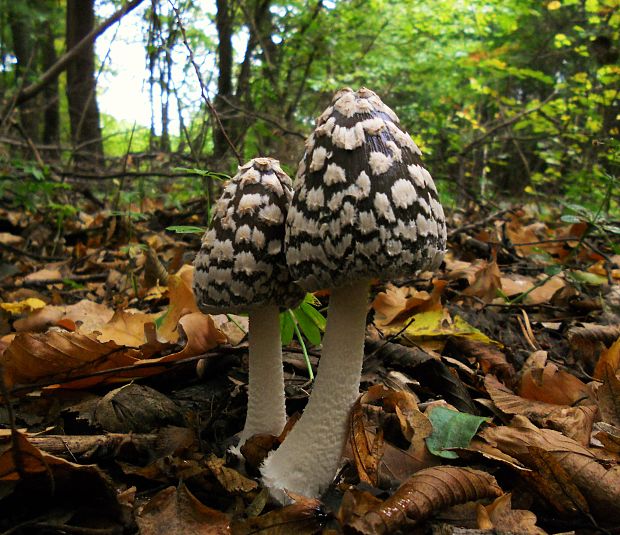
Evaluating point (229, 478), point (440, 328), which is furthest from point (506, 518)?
point (440, 328)

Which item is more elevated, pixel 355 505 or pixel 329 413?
pixel 329 413

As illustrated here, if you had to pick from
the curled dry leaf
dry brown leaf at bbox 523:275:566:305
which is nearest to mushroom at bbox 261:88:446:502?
the curled dry leaf

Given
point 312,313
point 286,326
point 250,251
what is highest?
point 250,251

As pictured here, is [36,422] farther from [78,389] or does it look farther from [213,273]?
[213,273]

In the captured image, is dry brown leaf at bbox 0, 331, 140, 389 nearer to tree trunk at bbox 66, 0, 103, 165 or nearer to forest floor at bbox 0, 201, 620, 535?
forest floor at bbox 0, 201, 620, 535

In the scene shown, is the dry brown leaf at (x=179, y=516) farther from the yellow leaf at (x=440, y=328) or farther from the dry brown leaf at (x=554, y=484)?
the yellow leaf at (x=440, y=328)

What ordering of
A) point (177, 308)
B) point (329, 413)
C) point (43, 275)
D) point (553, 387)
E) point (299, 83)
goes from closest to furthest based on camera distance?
point (329, 413) < point (553, 387) < point (177, 308) < point (43, 275) < point (299, 83)

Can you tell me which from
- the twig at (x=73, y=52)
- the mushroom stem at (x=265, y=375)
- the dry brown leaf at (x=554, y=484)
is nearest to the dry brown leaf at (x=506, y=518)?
the dry brown leaf at (x=554, y=484)

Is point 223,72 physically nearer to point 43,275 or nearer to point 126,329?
point 43,275
